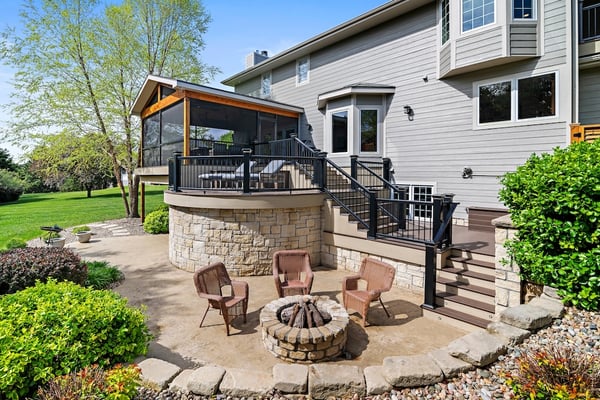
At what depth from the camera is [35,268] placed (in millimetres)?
5453

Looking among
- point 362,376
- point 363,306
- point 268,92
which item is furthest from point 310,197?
point 268,92

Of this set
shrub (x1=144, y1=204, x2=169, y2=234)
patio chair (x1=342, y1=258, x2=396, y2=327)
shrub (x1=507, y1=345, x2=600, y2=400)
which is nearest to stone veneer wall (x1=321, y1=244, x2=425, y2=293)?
patio chair (x1=342, y1=258, x2=396, y2=327)

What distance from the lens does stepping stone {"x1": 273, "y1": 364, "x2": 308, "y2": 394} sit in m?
2.95

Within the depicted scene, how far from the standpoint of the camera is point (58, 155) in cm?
1532

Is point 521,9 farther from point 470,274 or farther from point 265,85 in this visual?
point 265,85

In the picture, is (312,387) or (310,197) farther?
(310,197)

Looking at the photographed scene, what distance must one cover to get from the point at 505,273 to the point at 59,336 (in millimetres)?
5927

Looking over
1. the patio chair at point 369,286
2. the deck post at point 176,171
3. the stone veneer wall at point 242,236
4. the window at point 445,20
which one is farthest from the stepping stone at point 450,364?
the window at point 445,20

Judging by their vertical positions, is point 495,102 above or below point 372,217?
above

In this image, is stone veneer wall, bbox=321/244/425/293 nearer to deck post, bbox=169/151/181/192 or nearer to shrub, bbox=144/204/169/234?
deck post, bbox=169/151/181/192

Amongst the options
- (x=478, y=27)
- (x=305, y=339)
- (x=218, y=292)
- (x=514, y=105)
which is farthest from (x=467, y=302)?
(x=478, y=27)

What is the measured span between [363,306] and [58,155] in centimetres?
1781

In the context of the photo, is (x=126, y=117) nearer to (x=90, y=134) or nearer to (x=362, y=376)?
(x=90, y=134)

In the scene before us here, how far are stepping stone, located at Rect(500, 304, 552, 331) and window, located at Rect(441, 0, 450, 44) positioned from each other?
26.1 ft
